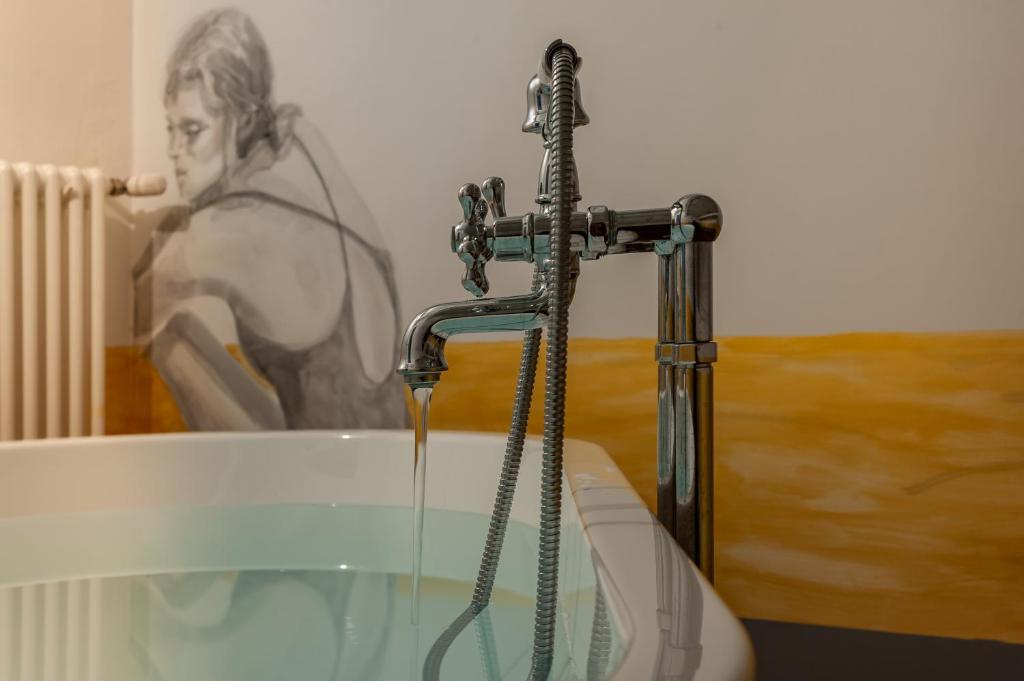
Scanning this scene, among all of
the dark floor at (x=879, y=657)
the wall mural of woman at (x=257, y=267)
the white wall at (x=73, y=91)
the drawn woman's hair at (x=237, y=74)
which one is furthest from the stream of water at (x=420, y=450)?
the white wall at (x=73, y=91)

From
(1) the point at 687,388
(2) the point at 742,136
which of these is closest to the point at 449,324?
(1) the point at 687,388

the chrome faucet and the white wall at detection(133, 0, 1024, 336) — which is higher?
the white wall at detection(133, 0, 1024, 336)

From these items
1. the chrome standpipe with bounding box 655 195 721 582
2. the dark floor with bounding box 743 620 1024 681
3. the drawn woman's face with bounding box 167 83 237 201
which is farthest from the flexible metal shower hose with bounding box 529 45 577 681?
the drawn woman's face with bounding box 167 83 237 201

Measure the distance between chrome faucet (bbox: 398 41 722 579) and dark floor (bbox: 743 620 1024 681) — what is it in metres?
0.82

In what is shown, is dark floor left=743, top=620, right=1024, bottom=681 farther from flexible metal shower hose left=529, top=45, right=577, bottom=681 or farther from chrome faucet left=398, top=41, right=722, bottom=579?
flexible metal shower hose left=529, top=45, right=577, bottom=681

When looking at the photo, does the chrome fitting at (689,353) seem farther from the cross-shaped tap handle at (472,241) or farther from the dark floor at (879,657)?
the dark floor at (879,657)

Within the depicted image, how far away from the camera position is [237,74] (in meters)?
1.88

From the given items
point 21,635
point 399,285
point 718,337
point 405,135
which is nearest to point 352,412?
point 399,285

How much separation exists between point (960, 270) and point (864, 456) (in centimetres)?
36

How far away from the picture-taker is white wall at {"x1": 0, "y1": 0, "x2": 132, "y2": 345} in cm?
169

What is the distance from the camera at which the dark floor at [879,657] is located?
1.35 metres

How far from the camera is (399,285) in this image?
176cm

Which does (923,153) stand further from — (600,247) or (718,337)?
(600,247)

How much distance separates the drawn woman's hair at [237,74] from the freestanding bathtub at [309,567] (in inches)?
31.9
